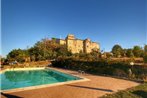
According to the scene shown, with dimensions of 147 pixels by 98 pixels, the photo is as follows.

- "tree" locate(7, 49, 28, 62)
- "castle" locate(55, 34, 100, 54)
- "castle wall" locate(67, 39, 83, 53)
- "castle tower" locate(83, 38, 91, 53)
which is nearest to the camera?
"tree" locate(7, 49, 28, 62)

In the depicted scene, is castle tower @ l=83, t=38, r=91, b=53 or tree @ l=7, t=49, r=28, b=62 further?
castle tower @ l=83, t=38, r=91, b=53

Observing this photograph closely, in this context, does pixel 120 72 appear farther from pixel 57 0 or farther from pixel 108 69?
pixel 57 0

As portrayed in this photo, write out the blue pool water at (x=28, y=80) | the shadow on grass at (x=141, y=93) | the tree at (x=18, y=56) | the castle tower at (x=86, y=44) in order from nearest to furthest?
the shadow on grass at (x=141, y=93)
the blue pool water at (x=28, y=80)
the tree at (x=18, y=56)
the castle tower at (x=86, y=44)

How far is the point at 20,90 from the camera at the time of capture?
28.2 feet

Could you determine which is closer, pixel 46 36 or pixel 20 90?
pixel 20 90

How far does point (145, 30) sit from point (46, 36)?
1432 inches

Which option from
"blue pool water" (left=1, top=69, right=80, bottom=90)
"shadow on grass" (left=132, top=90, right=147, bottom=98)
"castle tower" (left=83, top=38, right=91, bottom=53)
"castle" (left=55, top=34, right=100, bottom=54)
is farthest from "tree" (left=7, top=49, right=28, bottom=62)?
"castle tower" (left=83, top=38, right=91, bottom=53)

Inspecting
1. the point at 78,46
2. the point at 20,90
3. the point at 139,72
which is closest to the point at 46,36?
the point at 78,46

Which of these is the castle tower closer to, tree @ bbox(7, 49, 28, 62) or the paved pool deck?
tree @ bbox(7, 49, 28, 62)

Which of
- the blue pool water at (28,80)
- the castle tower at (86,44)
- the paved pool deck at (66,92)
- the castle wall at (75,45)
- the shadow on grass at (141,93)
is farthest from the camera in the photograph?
the castle tower at (86,44)

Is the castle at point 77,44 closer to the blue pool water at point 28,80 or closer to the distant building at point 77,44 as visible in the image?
the distant building at point 77,44

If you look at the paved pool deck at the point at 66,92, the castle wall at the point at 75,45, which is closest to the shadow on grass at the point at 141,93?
the paved pool deck at the point at 66,92

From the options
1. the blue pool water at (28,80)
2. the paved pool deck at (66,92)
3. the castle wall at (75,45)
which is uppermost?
the castle wall at (75,45)

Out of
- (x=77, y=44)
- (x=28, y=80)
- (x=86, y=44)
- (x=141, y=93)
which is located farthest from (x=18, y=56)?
(x=86, y=44)
